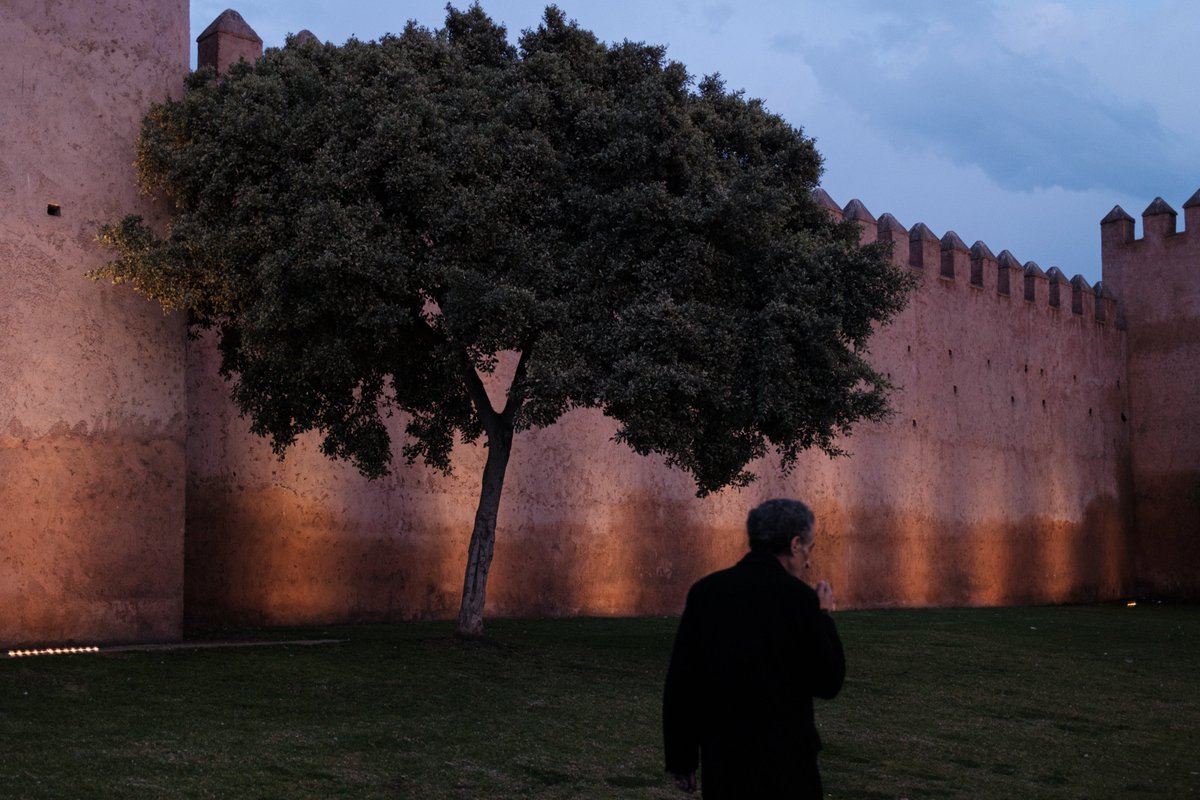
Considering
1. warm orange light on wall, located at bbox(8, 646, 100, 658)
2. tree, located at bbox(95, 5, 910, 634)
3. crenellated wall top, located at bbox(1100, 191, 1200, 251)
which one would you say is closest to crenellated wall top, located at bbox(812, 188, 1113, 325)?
crenellated wall top, located at bbox(1100, 191, 1200, 251)

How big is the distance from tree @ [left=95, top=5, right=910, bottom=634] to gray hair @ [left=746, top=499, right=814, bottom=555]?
22.3 ft

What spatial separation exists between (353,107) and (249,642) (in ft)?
17.1

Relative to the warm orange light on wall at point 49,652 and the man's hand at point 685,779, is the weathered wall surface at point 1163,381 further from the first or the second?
the man's hand at point 685,779

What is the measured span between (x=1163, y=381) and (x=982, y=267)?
6403 mm

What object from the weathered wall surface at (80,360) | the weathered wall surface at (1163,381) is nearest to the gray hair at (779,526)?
the weathered wall surface at (80,360)

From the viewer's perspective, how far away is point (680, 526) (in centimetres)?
2097

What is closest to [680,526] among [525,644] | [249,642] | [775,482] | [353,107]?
[775,482]

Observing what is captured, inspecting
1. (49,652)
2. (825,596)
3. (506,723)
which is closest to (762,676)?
(825,596)

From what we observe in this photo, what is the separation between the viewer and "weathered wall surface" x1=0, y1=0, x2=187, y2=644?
12.3m

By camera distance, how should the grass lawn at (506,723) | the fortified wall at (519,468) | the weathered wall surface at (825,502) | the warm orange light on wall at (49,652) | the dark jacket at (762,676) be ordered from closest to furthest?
the dark jacket at (762,676), the grass lawn at (506,723), the warm orange light on wall at (49,652), the fortified wall at (519,468), the weathered wall surface at (825,502)

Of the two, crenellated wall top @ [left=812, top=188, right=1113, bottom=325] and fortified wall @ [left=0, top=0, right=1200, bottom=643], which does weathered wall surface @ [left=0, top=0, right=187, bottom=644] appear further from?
crenellated wall top @ [left=812, top=188, right=1113, bottom=325]

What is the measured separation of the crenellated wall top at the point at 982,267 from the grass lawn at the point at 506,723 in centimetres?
1079

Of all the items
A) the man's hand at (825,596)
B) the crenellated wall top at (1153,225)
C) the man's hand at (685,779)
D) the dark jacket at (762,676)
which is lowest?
the man's hand at (685,779)

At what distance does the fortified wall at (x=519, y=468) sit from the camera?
41.2 ft
